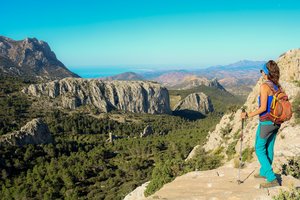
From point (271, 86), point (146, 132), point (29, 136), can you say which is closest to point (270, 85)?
point (271, 86)

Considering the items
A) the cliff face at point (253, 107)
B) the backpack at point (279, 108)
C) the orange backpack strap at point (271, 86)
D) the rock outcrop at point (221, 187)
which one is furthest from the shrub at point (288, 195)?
the cliff face at point (253, 107)

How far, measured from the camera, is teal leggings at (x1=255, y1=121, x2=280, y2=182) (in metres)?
11.1

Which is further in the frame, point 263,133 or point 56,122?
point 56,122

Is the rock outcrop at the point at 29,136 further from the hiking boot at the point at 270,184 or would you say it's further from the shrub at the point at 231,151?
the hiking boot at the point at 270,184

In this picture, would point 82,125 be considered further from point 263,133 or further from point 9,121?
point 263,133

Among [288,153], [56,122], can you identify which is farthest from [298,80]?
[56,122]

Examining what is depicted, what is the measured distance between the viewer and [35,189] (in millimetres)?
66312

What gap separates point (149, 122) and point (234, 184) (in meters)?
180

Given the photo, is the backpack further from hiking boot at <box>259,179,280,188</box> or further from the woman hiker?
hiking boot at <box>259,179,280,188</box>

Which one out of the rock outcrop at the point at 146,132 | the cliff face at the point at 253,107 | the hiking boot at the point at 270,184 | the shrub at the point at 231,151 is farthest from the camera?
the rock outcrop at the point at 146,132

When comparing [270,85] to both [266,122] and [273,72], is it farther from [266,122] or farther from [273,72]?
[266,122]

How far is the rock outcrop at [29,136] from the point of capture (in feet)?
314

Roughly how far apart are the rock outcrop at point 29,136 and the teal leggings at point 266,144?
3717 inches

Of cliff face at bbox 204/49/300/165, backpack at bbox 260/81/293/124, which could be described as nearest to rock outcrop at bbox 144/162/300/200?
backpack at bbox 260/81/293/124
